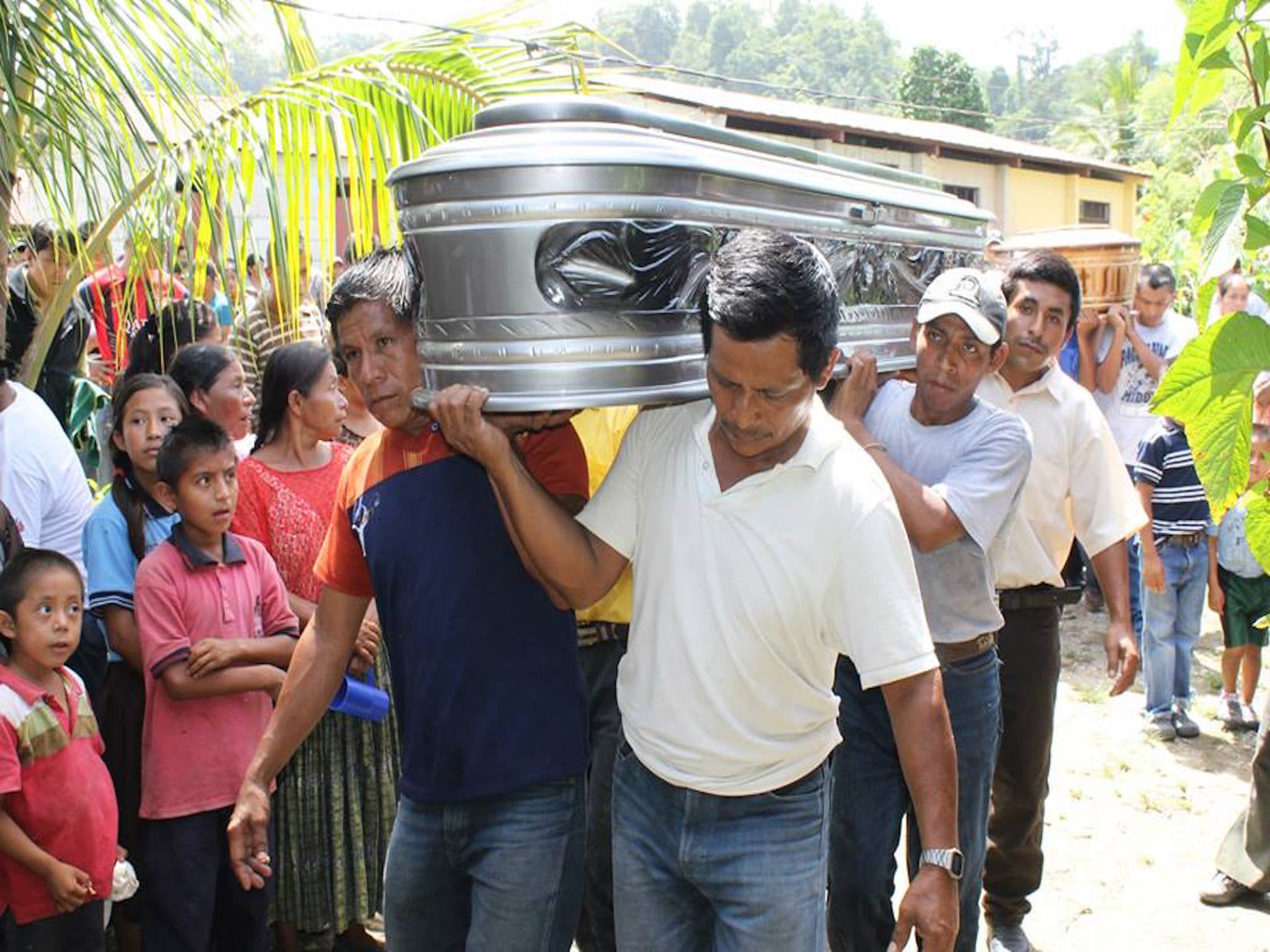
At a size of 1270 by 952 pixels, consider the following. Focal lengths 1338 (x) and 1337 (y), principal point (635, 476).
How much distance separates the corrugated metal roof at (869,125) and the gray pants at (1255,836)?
43.1 feet

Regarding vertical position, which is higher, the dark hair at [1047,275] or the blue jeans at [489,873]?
the dark hair at [1047,275]

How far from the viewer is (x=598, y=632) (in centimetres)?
369

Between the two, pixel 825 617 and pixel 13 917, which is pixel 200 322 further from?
pixel 825 617

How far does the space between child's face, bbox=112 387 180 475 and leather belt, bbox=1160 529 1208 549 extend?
4.89m

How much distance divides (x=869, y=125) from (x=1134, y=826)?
18529 millimetres

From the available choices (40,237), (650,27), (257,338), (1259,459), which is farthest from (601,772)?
(650,27)

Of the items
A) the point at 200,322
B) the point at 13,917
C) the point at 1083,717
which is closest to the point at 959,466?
the point at 13,917

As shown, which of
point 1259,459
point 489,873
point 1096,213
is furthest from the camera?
point 1096,213

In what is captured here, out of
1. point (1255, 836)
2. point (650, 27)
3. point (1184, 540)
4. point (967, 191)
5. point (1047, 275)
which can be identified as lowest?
point (1255, 836)

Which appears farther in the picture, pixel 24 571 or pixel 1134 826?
pixel 1134 826

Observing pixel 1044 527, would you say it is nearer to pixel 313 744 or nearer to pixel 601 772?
pixel 601 772

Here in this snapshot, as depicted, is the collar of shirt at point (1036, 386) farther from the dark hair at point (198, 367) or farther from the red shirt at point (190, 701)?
the dark hair at point (198, 367)

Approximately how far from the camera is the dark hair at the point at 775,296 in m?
2.27

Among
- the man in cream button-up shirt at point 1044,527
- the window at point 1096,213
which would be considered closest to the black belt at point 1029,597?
the man in cream button-up shirt at point 1044,527
